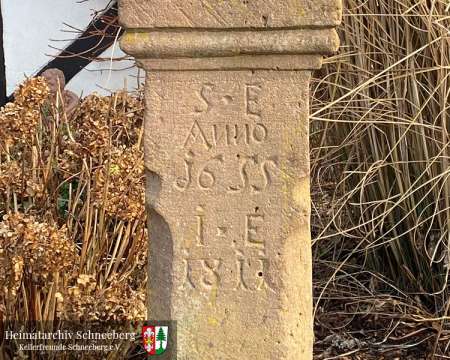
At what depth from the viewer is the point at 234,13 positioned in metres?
1.51

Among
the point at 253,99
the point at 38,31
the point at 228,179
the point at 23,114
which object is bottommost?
the point at 228,179

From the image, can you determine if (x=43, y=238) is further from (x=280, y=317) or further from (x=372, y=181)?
(x=372, y=181)

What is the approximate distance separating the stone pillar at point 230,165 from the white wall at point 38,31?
7.35ft

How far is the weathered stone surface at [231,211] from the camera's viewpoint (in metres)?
1.58

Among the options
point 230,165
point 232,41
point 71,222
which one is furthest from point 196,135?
point 71,222

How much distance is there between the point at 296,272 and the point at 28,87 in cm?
94

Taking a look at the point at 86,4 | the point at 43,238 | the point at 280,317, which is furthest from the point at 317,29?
the point at 86,4

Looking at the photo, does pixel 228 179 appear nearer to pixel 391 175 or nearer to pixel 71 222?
pixel 71 222

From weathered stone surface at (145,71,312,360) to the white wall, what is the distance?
2237 mm

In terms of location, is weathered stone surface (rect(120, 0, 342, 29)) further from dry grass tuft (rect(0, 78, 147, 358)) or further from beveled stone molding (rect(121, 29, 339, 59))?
dry grass tuft (rect(0, 78, 147, 358))

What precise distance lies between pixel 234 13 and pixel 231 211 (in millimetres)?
399

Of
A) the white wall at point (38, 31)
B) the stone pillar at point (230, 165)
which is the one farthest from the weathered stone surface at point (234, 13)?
the white wall at point (38, 31)

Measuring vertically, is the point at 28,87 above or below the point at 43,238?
above

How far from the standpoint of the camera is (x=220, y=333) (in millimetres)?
1646
